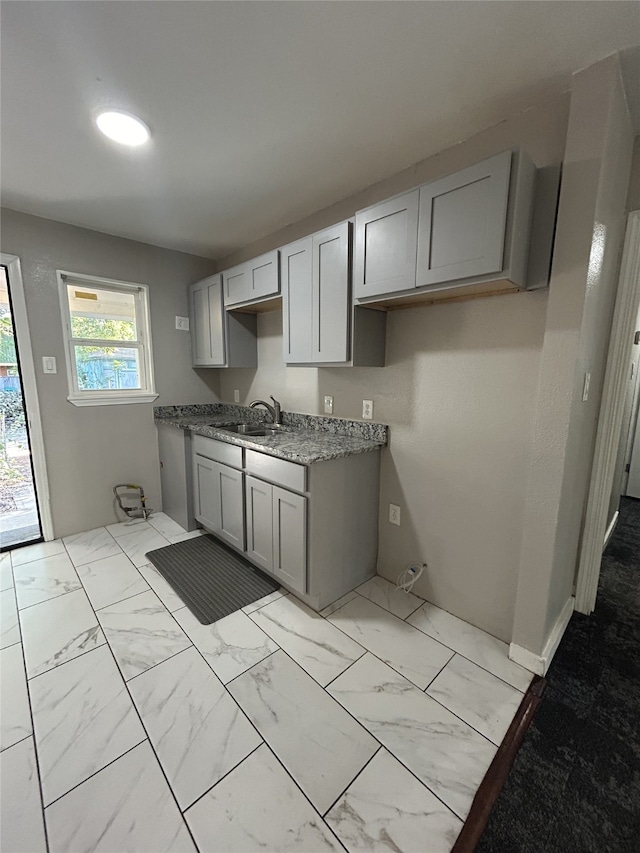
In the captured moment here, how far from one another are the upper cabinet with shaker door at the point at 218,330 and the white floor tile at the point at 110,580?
1.71 meters

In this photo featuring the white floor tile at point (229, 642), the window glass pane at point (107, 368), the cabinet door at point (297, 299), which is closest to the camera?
the white floor tile at point (229, 642)

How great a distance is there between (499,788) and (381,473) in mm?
1441

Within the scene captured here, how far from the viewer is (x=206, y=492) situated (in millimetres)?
2816

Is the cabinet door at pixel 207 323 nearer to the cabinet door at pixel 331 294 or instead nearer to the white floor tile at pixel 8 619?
the cabinet door at pixel 331 294

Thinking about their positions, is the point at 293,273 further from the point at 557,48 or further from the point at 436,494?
the point at 436,494

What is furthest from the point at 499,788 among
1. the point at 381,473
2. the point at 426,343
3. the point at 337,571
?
the point at 426,343

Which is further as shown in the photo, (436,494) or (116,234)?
(116,234)

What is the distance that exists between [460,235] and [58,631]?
9.03 feet

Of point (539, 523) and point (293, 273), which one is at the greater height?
point (293, 273)

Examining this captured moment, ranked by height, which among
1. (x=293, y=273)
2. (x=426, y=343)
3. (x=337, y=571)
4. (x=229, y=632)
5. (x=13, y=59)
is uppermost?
(x=13, y=59)

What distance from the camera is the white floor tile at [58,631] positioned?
169cm

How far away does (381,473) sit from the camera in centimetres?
229

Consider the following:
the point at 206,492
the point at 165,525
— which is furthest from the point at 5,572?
the point at 206,492

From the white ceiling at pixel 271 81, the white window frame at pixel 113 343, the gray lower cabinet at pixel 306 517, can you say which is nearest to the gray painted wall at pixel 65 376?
the white window frame at pixel 113 343
